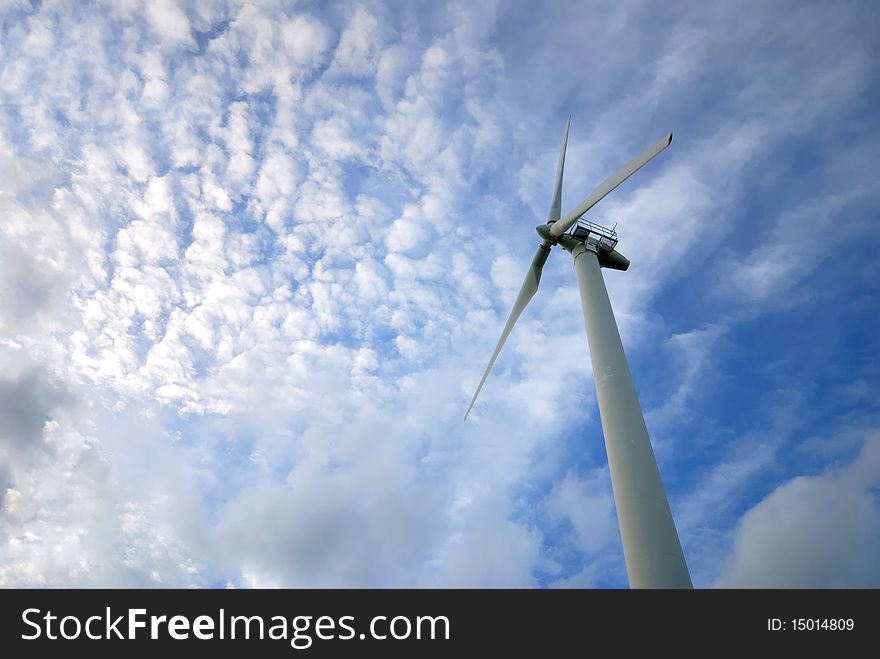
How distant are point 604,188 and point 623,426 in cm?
1615

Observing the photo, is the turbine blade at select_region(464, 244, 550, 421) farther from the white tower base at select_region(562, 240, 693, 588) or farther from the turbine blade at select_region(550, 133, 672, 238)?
the white tower base at select_region(562, 240, 693, 588)

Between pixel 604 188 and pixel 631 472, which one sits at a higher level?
pixel 604 188

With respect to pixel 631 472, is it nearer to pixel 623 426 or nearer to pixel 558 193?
pixel 623 426

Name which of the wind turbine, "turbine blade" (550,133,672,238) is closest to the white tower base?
the wind turbine

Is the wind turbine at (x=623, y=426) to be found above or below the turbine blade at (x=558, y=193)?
below

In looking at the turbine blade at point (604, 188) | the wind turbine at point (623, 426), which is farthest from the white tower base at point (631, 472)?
the turbine blade at point (604, 188)

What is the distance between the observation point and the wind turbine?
17.3 meters

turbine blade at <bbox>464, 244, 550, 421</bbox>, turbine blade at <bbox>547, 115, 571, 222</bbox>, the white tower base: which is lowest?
the white tower base

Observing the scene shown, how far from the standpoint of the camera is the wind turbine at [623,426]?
17.3 m

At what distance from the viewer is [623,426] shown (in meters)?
20.5

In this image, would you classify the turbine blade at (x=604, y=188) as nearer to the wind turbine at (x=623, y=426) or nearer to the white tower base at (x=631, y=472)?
the wind turbine at (x=623, y=426)

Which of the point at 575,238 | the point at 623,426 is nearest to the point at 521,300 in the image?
the point at 575,238
